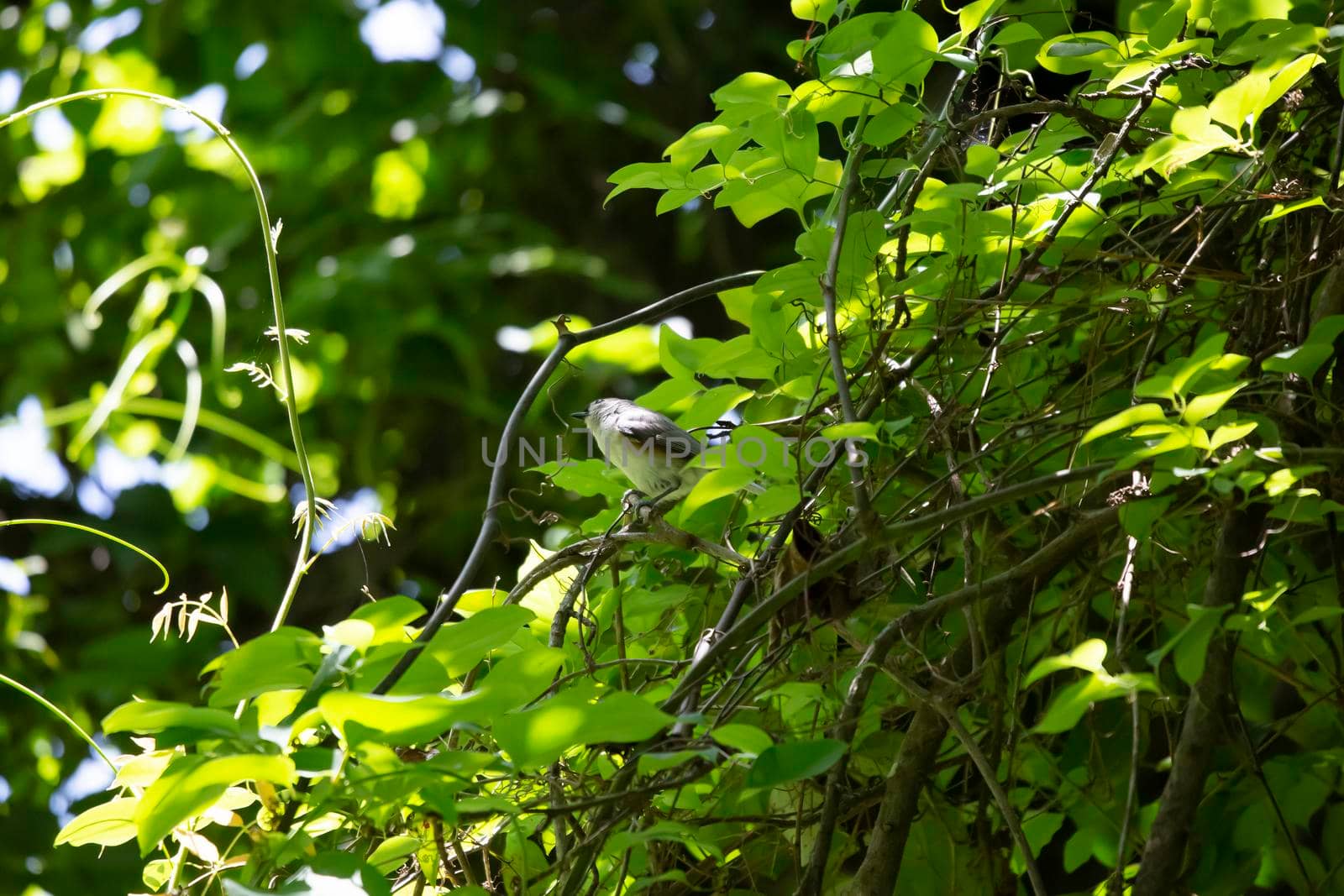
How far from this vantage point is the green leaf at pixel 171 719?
909 mm

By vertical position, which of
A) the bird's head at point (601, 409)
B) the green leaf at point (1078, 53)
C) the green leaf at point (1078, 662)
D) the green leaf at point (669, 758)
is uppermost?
the green leaf at point (1078, 53)

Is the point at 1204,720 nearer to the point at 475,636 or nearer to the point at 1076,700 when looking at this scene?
the point at 1076,700

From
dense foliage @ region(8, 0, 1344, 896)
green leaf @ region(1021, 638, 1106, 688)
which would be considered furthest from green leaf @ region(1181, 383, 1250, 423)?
green leaf @ region(1021, 638, 1106, 688)

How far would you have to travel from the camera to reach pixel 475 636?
43.7 inches

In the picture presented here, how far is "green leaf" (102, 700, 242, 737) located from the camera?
2.98 feet

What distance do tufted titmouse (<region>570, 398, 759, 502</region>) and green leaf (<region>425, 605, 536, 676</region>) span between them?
1.15 meters

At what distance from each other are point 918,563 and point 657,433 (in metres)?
1.26

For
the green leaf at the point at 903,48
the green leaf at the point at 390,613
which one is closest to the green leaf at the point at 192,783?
the green leaf at the point at 390,613

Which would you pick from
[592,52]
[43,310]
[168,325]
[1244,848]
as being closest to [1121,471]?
[1244,848]

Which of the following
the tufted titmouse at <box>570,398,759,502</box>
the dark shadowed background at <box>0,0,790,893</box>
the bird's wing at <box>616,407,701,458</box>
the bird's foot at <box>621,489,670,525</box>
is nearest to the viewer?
the bird's foot at <box>621,489,670,525</box>

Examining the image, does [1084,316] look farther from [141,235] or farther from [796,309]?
[141,235]

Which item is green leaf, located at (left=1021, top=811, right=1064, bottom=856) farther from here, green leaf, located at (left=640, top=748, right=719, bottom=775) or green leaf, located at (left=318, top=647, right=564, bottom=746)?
green leaf, located at (left=318, top=647, right=564, bottom=746)

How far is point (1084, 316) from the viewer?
59.9 inches

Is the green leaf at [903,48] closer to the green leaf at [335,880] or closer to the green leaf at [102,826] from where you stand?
the green leaf at [335,880]
